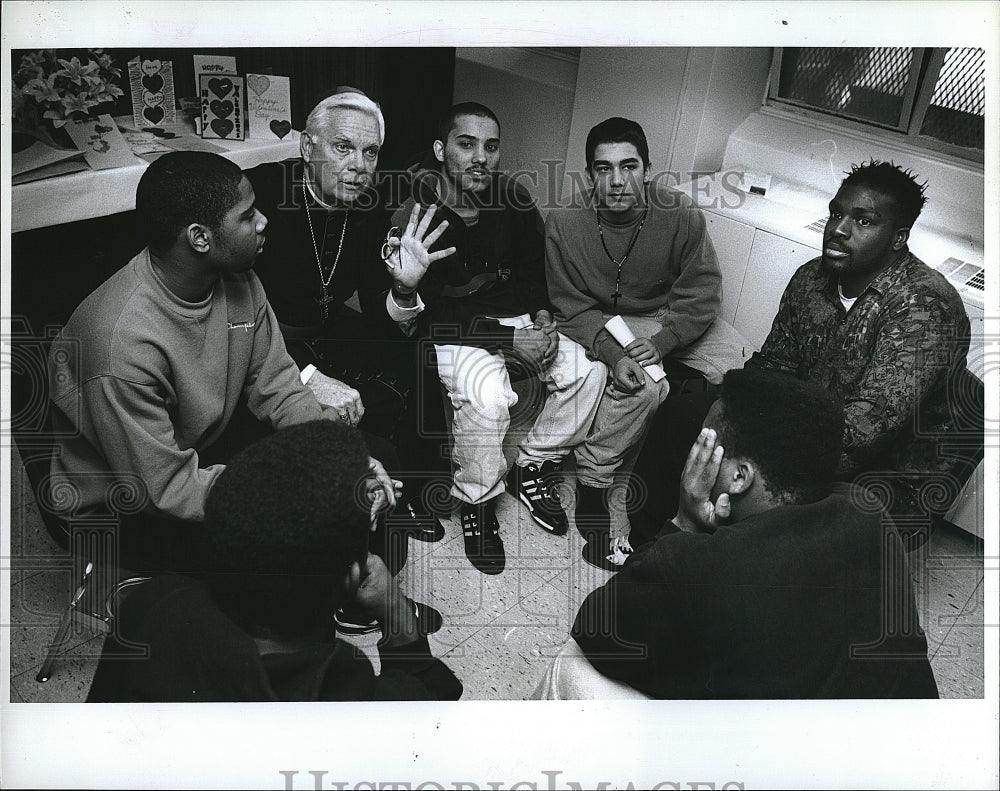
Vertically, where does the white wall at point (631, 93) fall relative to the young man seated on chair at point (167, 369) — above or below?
above

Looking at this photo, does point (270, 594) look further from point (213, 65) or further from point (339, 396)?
point (213, 65)

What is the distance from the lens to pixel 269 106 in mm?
1886

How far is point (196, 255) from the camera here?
178 centimetres

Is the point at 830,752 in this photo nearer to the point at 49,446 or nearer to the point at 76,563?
the point at 76,563

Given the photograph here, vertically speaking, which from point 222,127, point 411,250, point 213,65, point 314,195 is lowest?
→ point 411,250

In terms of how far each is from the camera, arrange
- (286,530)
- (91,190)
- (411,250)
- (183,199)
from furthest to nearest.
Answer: (411,250), (91,190), (183,199), (286,530)

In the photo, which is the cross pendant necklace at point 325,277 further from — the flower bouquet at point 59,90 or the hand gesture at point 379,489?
the flower bouquet at point 59,90

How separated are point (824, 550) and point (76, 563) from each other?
5.01 feet

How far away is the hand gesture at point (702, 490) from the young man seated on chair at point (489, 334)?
0.27 metres

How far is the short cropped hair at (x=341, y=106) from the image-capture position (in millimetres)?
1865

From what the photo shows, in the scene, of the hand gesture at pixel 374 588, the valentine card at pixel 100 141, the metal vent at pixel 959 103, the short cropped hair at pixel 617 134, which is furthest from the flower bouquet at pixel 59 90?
the metal vent at pixel 959 103

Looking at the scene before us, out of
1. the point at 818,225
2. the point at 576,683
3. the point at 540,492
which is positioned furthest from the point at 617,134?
the point at 576,683

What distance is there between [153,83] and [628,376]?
120 cm

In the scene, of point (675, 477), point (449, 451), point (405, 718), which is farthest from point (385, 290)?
point (405, 718)
